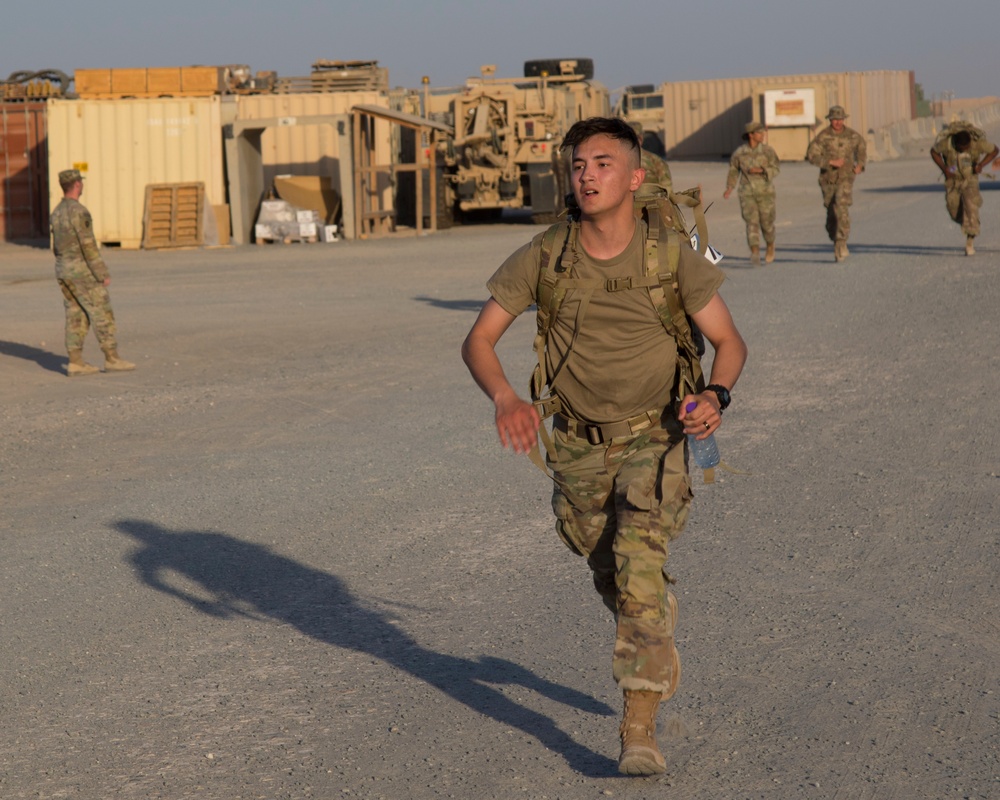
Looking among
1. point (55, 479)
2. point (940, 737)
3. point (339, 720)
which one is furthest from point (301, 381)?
point (940, 737)

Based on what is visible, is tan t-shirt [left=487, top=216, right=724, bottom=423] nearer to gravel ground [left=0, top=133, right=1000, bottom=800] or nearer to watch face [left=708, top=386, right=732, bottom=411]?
watch face [left=708, top=386, right=732, bottom=411]

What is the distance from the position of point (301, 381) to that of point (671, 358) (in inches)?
320

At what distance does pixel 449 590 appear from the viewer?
6.01 m

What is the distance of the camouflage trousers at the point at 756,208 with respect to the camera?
1894cm

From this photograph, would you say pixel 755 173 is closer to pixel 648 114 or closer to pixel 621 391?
pixel 621 391

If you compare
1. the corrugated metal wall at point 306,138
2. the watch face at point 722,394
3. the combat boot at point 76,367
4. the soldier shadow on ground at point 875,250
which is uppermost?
the corrugated metal wall at point 306,138

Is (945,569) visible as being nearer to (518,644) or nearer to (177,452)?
(518,644)

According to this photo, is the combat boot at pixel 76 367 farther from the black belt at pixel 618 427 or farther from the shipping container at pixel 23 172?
the shipping container at pixel 23 172

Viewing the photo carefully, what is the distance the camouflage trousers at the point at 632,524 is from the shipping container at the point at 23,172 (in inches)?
1130

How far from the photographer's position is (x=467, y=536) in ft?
22.6

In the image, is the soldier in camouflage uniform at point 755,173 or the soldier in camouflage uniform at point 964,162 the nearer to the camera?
the soldier in camouflage uniform at point 964,162

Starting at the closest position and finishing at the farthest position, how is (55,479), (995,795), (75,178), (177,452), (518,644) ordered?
1. (995,795)
2. (518,644)
3. (55,479)
4. (177,452)
5. (75,178)

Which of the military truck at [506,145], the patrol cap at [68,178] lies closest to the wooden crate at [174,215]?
the military truck at [506,145]

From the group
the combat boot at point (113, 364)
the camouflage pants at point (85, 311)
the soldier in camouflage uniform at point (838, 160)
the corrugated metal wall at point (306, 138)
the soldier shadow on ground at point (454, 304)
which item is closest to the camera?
the camouflage pants at point (85, 311)
